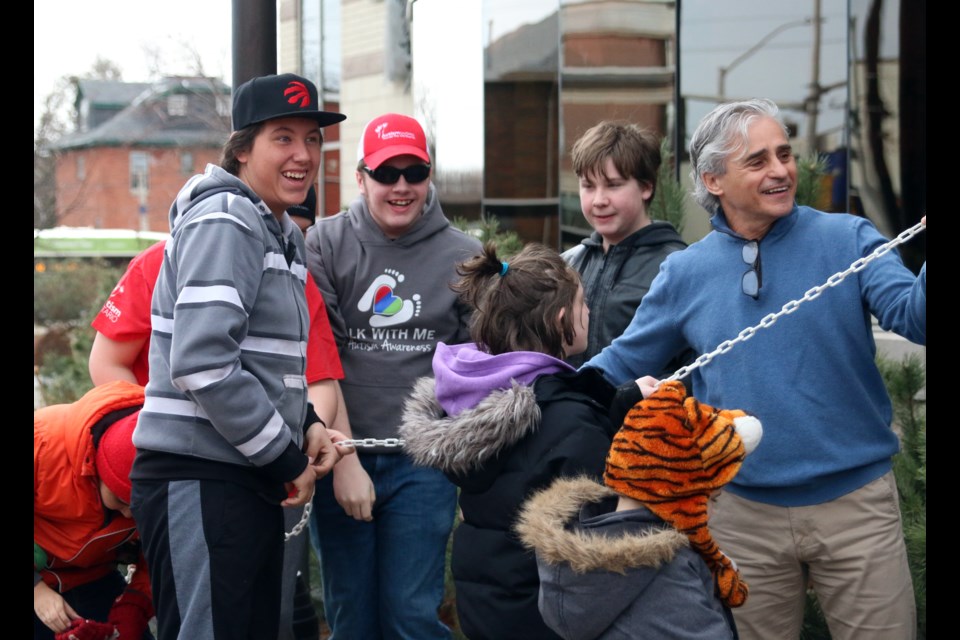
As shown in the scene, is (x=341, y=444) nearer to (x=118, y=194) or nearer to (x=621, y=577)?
(x=621, y=577)

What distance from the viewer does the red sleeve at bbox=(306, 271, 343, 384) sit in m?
3.73

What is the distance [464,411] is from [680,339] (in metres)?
0.95

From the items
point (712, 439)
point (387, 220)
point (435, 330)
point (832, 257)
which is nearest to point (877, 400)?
point (832, 257)

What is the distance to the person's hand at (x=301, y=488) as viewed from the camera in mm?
3090

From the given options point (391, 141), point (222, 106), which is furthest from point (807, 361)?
point (222, 106)

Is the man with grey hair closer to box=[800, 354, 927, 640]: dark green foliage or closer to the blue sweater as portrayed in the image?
the blue sweater

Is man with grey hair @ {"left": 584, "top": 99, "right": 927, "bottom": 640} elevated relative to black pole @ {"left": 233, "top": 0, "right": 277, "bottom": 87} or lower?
lower

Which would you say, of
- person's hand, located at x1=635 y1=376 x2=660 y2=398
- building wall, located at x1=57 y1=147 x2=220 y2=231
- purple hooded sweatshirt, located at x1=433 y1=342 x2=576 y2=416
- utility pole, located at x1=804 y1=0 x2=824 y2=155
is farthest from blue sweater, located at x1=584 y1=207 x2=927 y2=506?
building wall, located at x1=57 y1=147 x2=220 y2=231

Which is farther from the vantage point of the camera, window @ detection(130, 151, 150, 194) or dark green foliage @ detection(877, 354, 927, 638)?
window @ detection(130, 151, 150, 194)

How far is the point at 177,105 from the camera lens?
69.9 ft

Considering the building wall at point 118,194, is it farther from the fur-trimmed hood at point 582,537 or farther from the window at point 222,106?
the fur-trimmed hood at point 582,537

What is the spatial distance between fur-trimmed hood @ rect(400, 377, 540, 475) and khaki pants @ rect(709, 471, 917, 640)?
0.71 meters

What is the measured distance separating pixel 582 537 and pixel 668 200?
105 inches

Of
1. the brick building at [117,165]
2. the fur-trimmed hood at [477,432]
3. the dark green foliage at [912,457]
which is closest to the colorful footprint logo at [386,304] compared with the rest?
the fur-trimmed hood at [477,432]
